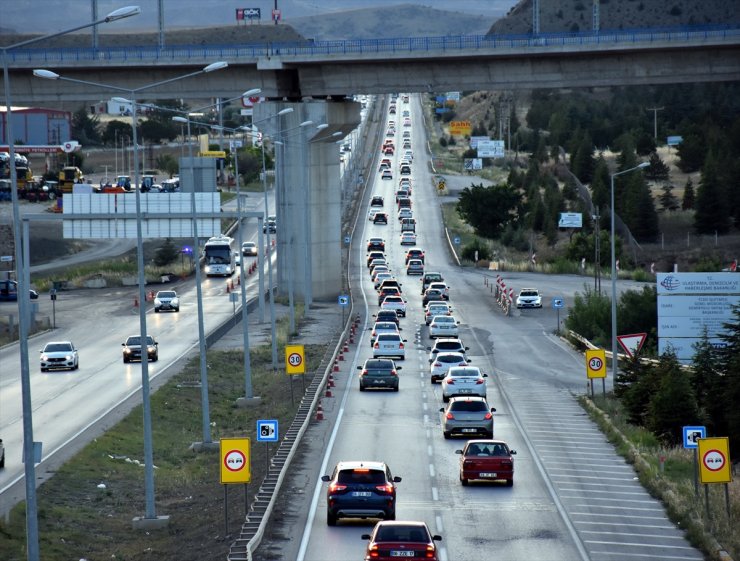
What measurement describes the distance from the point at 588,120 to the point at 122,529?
16831cm

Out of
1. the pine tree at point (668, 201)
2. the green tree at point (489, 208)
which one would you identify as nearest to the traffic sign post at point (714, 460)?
the green tree at point (489, 208)

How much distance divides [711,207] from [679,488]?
8533cm

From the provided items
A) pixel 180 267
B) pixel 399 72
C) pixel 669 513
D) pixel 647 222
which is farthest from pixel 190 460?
pixel 647 222

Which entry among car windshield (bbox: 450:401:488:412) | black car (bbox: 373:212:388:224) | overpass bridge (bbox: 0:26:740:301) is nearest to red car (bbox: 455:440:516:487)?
car windshield (bbox: 450:401:488:412)

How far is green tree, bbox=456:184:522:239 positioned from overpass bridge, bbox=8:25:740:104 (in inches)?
1779

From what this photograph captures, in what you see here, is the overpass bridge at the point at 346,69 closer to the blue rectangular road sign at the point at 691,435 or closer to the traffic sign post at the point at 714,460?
the blue rectangular road sign at the point at 691,435

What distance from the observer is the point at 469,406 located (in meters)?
39.3

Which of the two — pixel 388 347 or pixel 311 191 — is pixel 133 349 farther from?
pixel 311 191

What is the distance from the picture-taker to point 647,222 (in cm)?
11631

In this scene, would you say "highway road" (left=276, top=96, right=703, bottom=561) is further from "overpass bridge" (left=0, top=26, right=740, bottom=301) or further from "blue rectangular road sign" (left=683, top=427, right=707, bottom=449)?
"overpass bridge" (left=0, top=26, right=740, bottom=301)

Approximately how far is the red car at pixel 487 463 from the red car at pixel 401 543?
9.53 meters

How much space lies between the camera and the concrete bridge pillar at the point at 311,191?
3095 inches

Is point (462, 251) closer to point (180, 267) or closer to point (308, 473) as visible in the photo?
point (180, 267)

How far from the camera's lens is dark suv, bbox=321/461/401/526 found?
89.7ft
